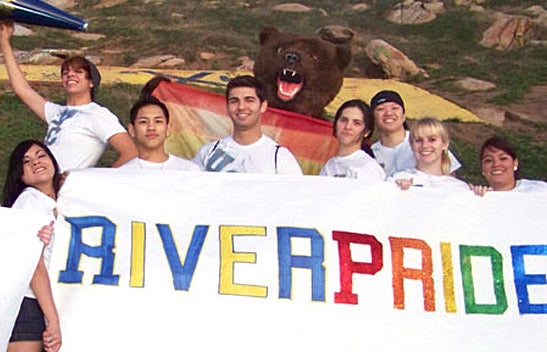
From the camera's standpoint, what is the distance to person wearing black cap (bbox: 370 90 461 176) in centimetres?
485

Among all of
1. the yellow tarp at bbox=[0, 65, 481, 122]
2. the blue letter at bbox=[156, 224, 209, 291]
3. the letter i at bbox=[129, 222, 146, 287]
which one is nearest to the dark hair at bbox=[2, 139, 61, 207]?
the letter i at bbox=[129, 222, 146, 287]

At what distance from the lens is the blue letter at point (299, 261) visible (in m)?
4.11

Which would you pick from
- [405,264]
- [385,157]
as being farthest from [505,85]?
[405,264]

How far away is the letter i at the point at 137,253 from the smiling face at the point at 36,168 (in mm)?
397

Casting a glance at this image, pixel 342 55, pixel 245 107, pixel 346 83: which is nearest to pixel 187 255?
pixel 245 107

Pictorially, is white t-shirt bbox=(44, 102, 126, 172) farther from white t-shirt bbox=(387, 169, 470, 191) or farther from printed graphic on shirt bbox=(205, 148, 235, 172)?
white t-shirt bbox=(387, 169, 470, 191)

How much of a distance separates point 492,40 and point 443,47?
718 millimetres

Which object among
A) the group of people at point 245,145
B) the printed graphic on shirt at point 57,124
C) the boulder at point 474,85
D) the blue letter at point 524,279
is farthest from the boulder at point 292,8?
the blue letter at point 524,279

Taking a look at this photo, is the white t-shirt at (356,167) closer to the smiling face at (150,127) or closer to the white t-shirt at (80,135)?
the smiling face at (150,127)

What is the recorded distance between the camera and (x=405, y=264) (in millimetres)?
4191

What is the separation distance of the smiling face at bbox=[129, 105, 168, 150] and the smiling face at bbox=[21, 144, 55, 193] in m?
0.47

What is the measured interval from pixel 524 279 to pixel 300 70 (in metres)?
3.02

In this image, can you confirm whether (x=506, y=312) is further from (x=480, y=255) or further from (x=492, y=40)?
(x=492, y=40)

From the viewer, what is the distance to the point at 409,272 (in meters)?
4.18
